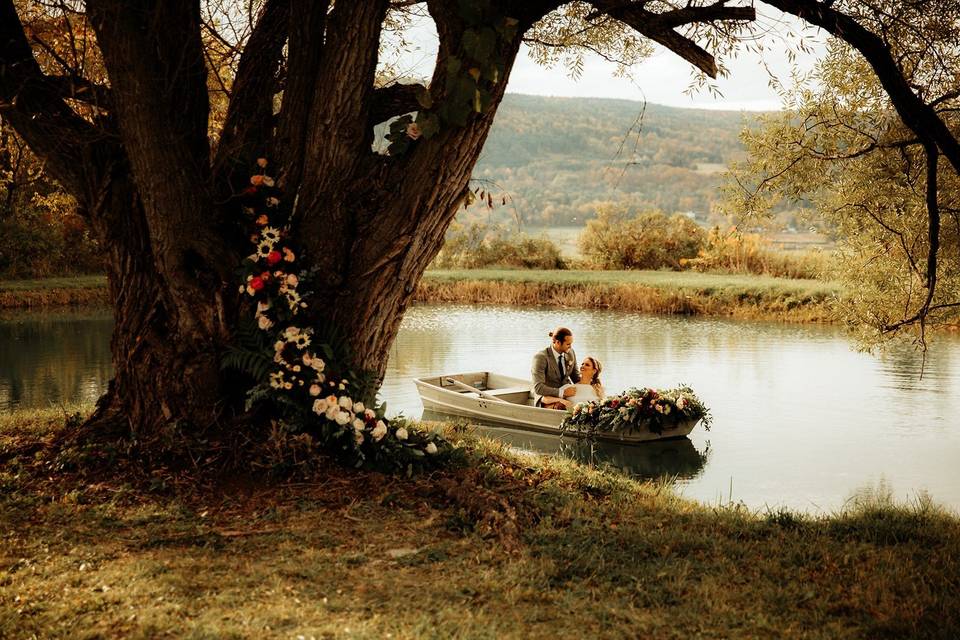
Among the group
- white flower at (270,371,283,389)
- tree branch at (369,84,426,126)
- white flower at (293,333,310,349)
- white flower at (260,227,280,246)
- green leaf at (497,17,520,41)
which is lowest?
white flower at (270,371,283,389)

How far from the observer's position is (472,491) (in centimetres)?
512

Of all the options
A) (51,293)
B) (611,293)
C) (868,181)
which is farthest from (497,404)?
(51,293)

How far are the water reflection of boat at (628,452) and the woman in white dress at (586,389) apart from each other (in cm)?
49

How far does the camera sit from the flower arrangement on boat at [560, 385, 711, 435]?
1038 centimetres

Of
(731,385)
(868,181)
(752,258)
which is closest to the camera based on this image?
(868,181)

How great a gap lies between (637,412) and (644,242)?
23.6 metres

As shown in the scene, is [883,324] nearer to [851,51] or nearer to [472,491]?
[851,51]

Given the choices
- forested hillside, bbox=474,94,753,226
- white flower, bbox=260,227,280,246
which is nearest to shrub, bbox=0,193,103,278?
white flower, bbox=260,227,280,246

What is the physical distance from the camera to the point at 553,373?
37.9 ft

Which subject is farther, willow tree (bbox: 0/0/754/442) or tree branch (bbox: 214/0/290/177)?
tree branch (bbox: 214/0/290/177)

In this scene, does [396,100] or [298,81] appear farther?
[396,100]

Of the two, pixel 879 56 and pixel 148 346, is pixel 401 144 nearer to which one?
pixel 148 346

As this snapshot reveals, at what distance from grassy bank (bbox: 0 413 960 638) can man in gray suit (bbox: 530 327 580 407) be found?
5.58m

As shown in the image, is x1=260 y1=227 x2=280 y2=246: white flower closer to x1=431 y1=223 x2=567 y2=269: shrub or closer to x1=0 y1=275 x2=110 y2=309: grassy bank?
x1=0 y1=275 x2=110 y2=309: grassy bank
